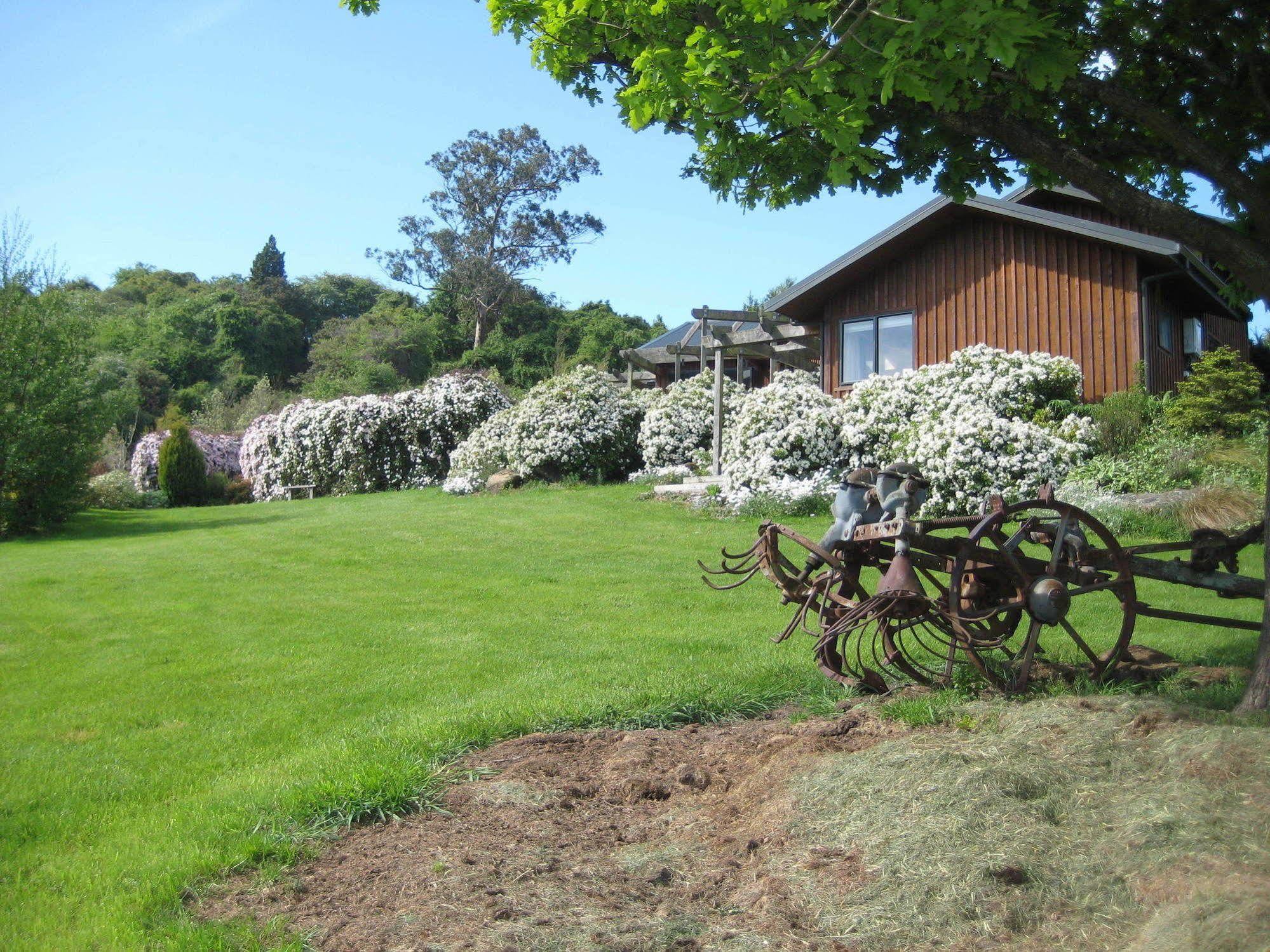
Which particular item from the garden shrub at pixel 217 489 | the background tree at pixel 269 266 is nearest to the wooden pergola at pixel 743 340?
the garden shrub at pixel 217 489

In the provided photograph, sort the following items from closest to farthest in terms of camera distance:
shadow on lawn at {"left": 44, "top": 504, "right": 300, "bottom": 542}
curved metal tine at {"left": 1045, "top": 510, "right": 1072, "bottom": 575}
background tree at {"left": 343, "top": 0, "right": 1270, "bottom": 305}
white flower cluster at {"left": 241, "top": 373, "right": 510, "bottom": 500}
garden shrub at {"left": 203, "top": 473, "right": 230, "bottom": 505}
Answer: background tree at {"left": 343, "top": 0, "right": 1270, "bottom": 305} < curved metal tine at {"left": 1045, "top": 510, "right": 1072, "bottom": 575} < shadow on lawn at {"left": 44, "top": 504, "right": 300, "bottom": 542} < white flower cluster at {"left": 241, "top": 373, "right": 510, "bottom": 500} < garden shrub at {"left": 203, "top": 473, "right": 230, "bottom": 505}

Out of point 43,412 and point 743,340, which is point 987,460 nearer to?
point 743,340

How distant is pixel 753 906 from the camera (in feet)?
9.76

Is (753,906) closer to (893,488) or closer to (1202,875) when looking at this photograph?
(1202,875)

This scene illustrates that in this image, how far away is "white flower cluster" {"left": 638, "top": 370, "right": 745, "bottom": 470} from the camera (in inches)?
781

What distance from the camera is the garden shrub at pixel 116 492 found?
21797 millimetres

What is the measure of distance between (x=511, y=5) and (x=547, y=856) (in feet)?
12.9

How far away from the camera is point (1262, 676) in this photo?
4191 millimetres

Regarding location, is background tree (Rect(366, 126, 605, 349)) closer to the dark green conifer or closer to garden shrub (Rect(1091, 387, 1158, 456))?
the dark green conifer

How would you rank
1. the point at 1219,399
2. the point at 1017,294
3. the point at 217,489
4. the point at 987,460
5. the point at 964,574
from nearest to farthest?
the point at 964,574
the point at 987,460
the point at 1219,399
the point at 1017,294
the point at 217,489

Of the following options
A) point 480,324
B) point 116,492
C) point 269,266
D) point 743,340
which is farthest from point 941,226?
point 269,266

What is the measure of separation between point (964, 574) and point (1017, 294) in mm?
13691

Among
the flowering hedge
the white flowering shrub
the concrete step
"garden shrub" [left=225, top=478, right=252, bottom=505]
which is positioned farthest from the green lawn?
"garden shrub" [left=225, top=478, right=252, bottom=505]

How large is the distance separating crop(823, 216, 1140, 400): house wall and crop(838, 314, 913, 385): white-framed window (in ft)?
0.54
